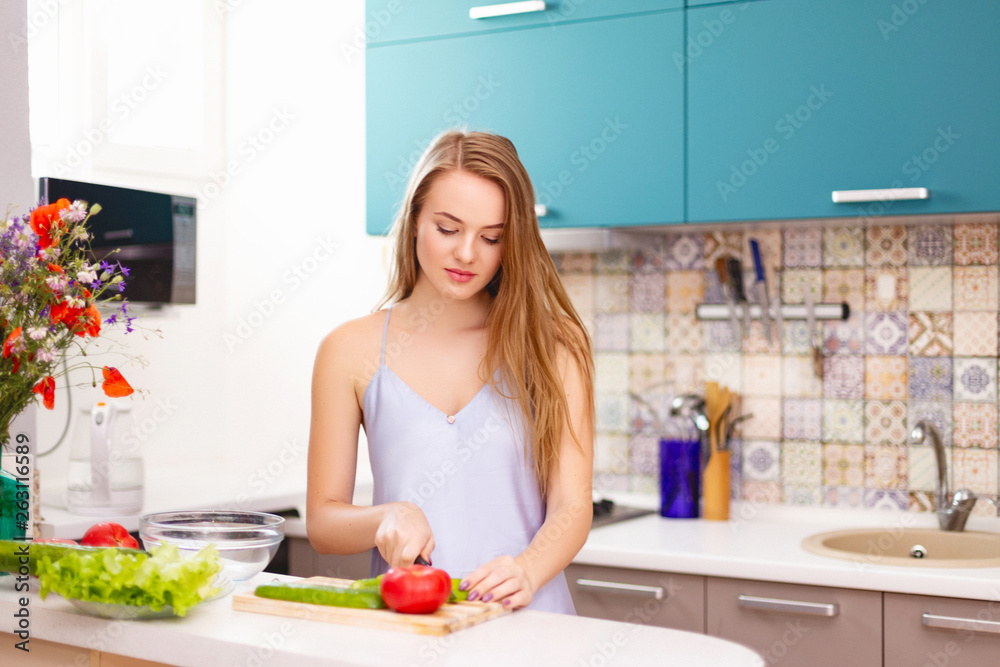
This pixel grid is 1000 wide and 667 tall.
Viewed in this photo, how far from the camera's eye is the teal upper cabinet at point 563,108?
8.10 feet

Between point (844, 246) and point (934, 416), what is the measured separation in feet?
1.55

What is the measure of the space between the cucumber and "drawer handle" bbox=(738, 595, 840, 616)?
115 cm

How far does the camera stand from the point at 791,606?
2.08 metres

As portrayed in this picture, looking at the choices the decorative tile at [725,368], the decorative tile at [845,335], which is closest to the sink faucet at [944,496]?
the decorative tile at [845,335]

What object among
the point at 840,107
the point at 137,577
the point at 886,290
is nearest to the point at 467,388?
the point at 137,577

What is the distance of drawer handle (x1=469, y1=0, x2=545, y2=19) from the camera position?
2566 millimetres

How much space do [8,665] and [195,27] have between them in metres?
2.31

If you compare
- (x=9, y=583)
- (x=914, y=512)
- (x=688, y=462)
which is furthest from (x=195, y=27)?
(x=914, y=512)

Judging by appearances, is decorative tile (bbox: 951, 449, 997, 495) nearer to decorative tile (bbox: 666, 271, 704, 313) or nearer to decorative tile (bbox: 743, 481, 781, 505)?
decorative tile (bbox: 743, 481, 781, 505)

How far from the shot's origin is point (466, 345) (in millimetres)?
1678

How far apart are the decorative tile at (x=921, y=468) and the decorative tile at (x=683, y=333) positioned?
0.60 meters

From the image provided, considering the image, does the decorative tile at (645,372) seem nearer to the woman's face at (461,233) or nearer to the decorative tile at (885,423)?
the decorative tile at (885,423)

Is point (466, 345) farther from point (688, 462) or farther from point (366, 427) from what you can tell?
point (688, 462)

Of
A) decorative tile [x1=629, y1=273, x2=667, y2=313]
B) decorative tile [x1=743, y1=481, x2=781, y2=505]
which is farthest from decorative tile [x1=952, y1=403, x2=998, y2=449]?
decorative tile [x1=629, y1=273, x2=667, y2=313]
